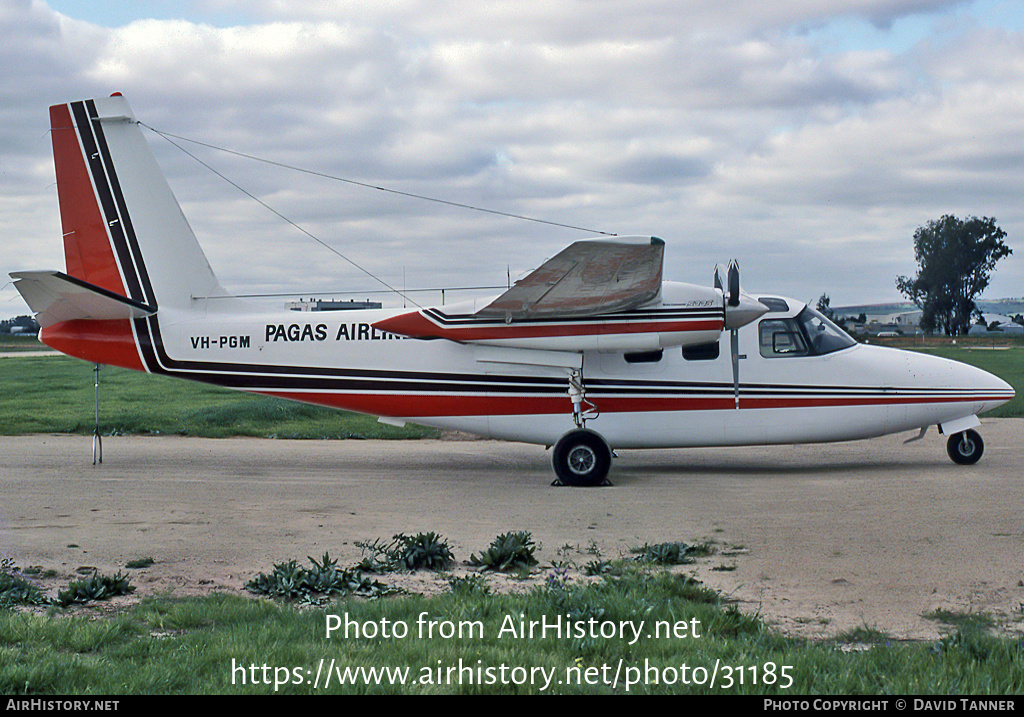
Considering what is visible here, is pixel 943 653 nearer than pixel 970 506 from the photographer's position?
Yes

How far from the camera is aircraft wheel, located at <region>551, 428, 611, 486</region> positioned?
479 inches

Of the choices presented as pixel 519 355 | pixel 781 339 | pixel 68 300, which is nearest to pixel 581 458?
pixel 519 355

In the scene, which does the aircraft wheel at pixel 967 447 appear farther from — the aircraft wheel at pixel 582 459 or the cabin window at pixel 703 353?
the aircraft wheel at pixel 582 459

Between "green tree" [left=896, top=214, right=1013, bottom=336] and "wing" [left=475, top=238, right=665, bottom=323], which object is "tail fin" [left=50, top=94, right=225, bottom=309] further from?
"green tree" [left=896, top=214, right=1013, bottom=336]

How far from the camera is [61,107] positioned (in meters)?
14.1

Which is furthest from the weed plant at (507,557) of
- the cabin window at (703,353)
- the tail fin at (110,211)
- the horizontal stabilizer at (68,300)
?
the tail fin at (110,211)

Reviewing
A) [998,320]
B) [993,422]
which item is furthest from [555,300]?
[998,320]

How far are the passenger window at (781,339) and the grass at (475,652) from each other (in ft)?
26.3

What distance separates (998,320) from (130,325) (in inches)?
4677

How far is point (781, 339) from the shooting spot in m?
13.3

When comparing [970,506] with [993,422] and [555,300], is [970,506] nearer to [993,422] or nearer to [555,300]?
[555,300]

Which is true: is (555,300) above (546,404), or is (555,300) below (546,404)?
above

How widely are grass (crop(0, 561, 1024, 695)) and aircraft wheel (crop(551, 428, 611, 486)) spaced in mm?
6156

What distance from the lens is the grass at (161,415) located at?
19.5 meters
